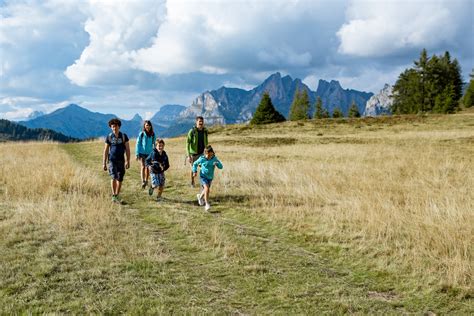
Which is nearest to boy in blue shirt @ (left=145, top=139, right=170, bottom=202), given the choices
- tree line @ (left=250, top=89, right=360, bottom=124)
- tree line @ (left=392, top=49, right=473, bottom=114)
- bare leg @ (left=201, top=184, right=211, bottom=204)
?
bare leg @ (left=201, top=184, right=211, bottom=204)

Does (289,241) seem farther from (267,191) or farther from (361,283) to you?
(267,191)

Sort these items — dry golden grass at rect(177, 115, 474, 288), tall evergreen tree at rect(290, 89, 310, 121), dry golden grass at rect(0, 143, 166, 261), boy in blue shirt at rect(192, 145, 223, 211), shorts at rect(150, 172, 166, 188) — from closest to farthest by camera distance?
1. dry golden grass at rect(177, 115, 474, 288)
2. dry golden grass at rect(0, 143, 166, 261)
3. boy in blue shirt at rect(192, 145, 223, 211)
4. shorts at rect(150, 172, 166, 188)
5. tall evergreen tree at rect(290, 89, 310, 121)

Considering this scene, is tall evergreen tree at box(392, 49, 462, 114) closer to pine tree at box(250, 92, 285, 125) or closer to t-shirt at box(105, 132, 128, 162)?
pine tree at box(250, 92, 285, 125)

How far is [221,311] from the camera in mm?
4488

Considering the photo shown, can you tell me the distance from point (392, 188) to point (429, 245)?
17.5ft

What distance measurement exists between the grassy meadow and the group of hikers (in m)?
0.60

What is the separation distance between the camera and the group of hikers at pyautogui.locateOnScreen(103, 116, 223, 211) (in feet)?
34.6

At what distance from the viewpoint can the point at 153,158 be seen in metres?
11.5

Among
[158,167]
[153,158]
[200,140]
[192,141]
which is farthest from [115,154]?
[200,140]

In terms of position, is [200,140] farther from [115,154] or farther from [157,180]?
[115,154]

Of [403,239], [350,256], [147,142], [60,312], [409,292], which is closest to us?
[60,312]

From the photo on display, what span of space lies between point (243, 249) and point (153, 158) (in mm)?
5757

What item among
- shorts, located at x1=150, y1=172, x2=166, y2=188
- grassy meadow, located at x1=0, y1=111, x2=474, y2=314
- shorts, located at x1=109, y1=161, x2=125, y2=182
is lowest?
grassy meadow, located at x1=0, y1=111, x2=474, y2=314

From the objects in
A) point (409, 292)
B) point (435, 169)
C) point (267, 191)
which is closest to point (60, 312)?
point (409, 292)
